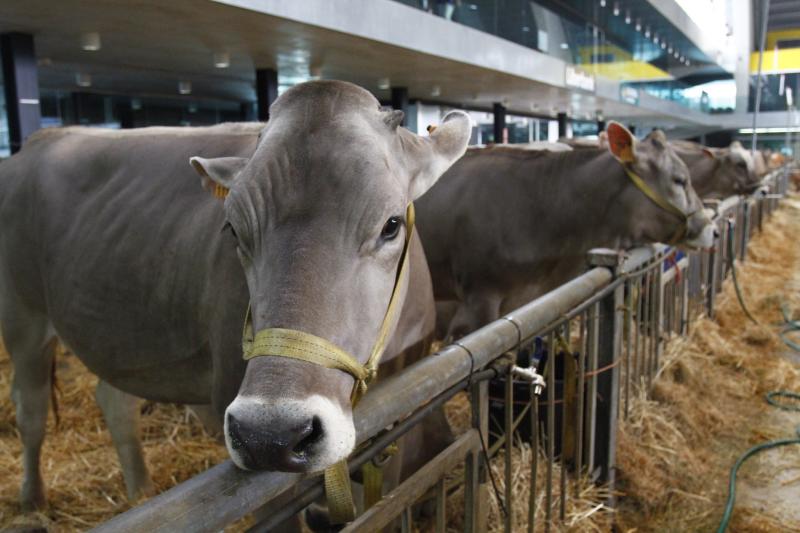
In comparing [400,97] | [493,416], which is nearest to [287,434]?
[493,416]

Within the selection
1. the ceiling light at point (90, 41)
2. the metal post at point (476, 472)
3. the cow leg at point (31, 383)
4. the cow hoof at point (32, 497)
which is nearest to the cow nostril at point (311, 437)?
the metal post at point (476, 472)

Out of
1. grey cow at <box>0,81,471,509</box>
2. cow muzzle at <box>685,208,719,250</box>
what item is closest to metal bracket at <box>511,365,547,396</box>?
grey cow at <box>0,81,471,509</box>

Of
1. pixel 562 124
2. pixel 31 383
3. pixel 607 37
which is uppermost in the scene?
pixel 607 37

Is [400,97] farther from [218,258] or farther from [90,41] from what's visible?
[218,258]

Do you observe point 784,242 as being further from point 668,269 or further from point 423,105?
point 423,105

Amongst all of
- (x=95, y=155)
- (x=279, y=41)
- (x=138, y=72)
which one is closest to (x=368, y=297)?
(x=95, y=155)

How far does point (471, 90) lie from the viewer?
17.3 metres

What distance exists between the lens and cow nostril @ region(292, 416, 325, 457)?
4.01 ft

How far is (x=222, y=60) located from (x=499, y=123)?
11483 millimetres

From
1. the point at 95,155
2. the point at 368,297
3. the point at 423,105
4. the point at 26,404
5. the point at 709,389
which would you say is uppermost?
the point at 423,105

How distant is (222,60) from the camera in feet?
38.4

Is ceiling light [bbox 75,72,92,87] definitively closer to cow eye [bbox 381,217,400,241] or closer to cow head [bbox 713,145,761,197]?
cow head [bbox 713,145,761,197]

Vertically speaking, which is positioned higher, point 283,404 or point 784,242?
point 283,404

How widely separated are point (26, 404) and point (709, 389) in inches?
168
